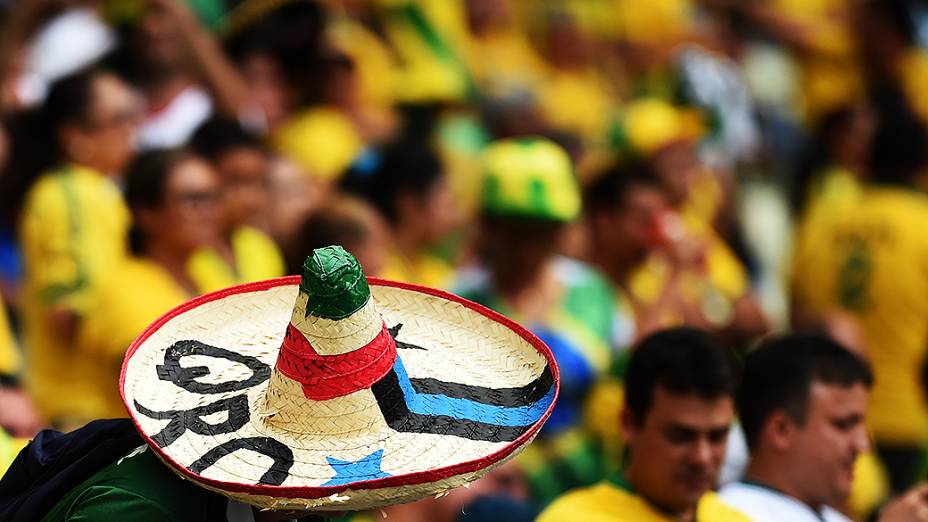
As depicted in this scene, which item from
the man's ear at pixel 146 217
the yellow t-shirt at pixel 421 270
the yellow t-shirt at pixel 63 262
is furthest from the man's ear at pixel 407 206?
the man's ear at pixel 146 217

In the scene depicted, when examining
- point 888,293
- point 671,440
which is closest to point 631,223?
point 888,293

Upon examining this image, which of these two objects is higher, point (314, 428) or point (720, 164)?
point (314, 428)

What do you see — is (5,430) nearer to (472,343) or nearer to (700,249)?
(472,343)

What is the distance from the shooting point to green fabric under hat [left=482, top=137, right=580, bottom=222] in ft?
18.9

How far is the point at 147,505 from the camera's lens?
9.27 feet

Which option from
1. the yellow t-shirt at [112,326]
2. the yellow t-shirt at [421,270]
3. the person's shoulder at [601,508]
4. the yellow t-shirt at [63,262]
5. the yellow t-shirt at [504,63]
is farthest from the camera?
the yellow t-shirt at [504,63]

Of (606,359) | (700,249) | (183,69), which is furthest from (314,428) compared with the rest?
(183,69)

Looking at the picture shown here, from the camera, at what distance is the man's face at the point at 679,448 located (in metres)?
4.09

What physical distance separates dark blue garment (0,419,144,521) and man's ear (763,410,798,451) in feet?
6.95

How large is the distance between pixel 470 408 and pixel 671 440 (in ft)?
4.44

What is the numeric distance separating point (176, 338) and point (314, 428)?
39 centimetres

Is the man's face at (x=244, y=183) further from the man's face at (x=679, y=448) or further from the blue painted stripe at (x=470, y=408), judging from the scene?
the blue painted stripe at (x=470, y=408)

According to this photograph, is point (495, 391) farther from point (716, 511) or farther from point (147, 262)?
point (147, 262)

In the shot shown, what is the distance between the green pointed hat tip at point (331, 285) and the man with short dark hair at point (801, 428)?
185cm
